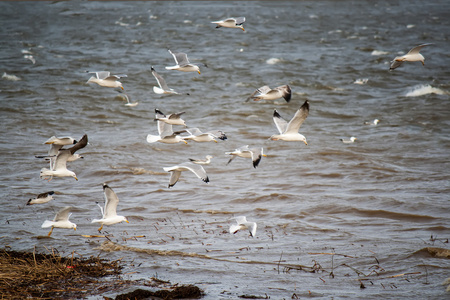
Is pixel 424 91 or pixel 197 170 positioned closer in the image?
pixel 197 170

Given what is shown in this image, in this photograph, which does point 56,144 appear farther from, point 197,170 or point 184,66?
point 184,66

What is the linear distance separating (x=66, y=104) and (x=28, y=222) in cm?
1149

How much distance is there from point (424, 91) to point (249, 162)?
10641mm

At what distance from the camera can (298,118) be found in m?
8.33

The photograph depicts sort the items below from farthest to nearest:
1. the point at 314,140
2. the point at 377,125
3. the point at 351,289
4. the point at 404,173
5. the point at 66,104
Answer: the point at 66,104
the point at 377,125
the point at 314,140
the point at 404,173
the point at 351,289

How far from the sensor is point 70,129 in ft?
53.0

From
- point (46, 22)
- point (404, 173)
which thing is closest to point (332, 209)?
point (404, 173)

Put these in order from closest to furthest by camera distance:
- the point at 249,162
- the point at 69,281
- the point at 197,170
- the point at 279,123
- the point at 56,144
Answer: the point at 69,281
the point at 197,170
the point at 56,144
the point at 279,123
the point at 249,162

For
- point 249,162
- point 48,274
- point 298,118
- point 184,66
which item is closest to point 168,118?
point 184,66

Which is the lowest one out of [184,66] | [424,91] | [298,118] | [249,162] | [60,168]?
[424,91]

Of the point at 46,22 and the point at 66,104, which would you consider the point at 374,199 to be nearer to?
the point at 66,104

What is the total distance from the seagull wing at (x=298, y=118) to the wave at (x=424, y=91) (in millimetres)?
13623

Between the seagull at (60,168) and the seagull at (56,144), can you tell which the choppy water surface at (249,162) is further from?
the seagull at (56,144)

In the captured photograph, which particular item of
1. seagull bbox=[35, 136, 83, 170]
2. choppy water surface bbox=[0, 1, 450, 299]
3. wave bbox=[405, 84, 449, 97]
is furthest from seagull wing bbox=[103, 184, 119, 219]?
wave bbox=[405, 84, 449, 97]
